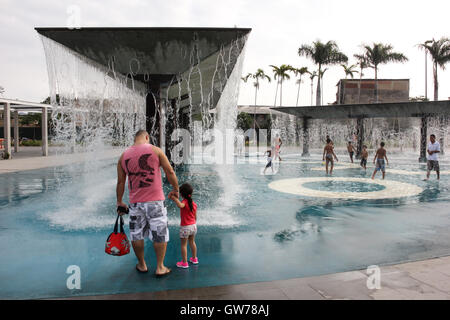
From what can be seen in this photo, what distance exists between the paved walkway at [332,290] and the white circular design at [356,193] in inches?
206

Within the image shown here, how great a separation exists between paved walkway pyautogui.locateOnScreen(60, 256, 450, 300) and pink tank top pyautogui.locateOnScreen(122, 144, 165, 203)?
103cm

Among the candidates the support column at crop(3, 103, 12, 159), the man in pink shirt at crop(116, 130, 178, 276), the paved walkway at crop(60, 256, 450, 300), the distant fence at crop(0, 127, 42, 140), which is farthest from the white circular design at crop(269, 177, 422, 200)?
the distant fence at crop(0, 127, 42, 140)

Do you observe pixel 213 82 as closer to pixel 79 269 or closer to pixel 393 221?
pixel 393 221

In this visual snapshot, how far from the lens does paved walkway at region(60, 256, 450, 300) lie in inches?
127

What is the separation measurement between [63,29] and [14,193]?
510cm

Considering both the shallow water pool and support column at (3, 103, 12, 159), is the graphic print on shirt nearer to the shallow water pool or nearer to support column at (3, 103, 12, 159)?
the shallow water pool

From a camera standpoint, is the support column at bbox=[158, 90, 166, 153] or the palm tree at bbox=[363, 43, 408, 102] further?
the palm tree at bbox=[363, 43, 408, 102]

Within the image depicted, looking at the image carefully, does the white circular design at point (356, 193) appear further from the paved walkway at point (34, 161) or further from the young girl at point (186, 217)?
the paved walkway at point (34, 161)

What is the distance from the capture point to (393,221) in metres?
6.33

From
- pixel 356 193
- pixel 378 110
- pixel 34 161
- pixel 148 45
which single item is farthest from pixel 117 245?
pixel 378 110

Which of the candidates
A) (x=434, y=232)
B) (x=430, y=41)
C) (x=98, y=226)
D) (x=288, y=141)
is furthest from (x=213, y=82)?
(x=288, y=141)

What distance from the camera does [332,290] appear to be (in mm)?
3371

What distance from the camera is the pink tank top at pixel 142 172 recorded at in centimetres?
374

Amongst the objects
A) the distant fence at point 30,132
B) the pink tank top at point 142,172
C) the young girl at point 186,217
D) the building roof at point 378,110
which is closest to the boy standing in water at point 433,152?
the building roof at point 378,110
